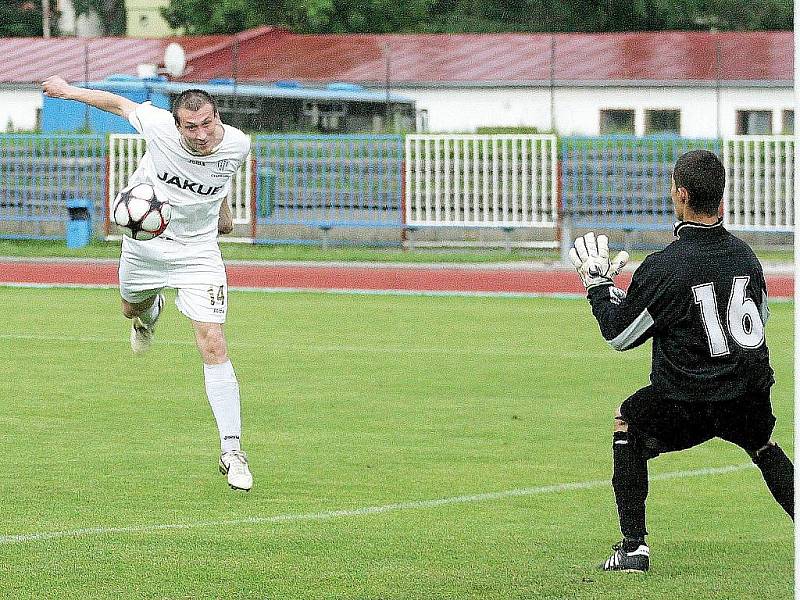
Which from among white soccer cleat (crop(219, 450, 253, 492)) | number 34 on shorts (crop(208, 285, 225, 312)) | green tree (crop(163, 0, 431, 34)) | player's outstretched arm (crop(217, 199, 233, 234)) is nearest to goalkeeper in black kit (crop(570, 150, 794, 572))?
white soccer cleat (crop(219, 450, 253, 492))

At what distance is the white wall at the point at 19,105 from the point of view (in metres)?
44.0

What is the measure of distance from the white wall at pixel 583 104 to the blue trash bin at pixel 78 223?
14670mm

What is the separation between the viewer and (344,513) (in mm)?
7801

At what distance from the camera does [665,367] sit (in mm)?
6387

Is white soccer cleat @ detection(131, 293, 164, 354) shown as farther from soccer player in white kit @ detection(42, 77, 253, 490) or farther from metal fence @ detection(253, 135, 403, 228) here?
metal fence @ detection(253, 135, 403, 228)

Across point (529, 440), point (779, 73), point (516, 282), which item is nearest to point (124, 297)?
point (529, 440)

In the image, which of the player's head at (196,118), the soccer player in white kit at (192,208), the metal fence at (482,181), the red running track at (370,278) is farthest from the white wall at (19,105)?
the player's head at (196,118)

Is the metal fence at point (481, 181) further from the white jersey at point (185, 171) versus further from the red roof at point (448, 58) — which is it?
the white jersey at point (185, 171)

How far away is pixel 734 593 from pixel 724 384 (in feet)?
2.57

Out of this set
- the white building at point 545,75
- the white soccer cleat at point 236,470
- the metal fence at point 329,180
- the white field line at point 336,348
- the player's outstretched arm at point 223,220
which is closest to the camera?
the white soccer cleat at point 236,470

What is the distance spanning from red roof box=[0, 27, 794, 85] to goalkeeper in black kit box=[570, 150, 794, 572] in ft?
116

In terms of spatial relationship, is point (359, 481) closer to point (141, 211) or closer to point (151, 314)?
point (141, 211)

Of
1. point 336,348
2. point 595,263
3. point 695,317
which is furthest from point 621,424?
point 336,348

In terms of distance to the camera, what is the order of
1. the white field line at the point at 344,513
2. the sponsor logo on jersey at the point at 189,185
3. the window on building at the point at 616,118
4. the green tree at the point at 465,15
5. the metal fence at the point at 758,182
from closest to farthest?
the white field line at the point at 344,513 → the sponsor logo on jersey at the point at 189,185 → the metal fence at the point at 758,182 → the window on building at the point at 616,118 → the green tree at the point at 465,15
